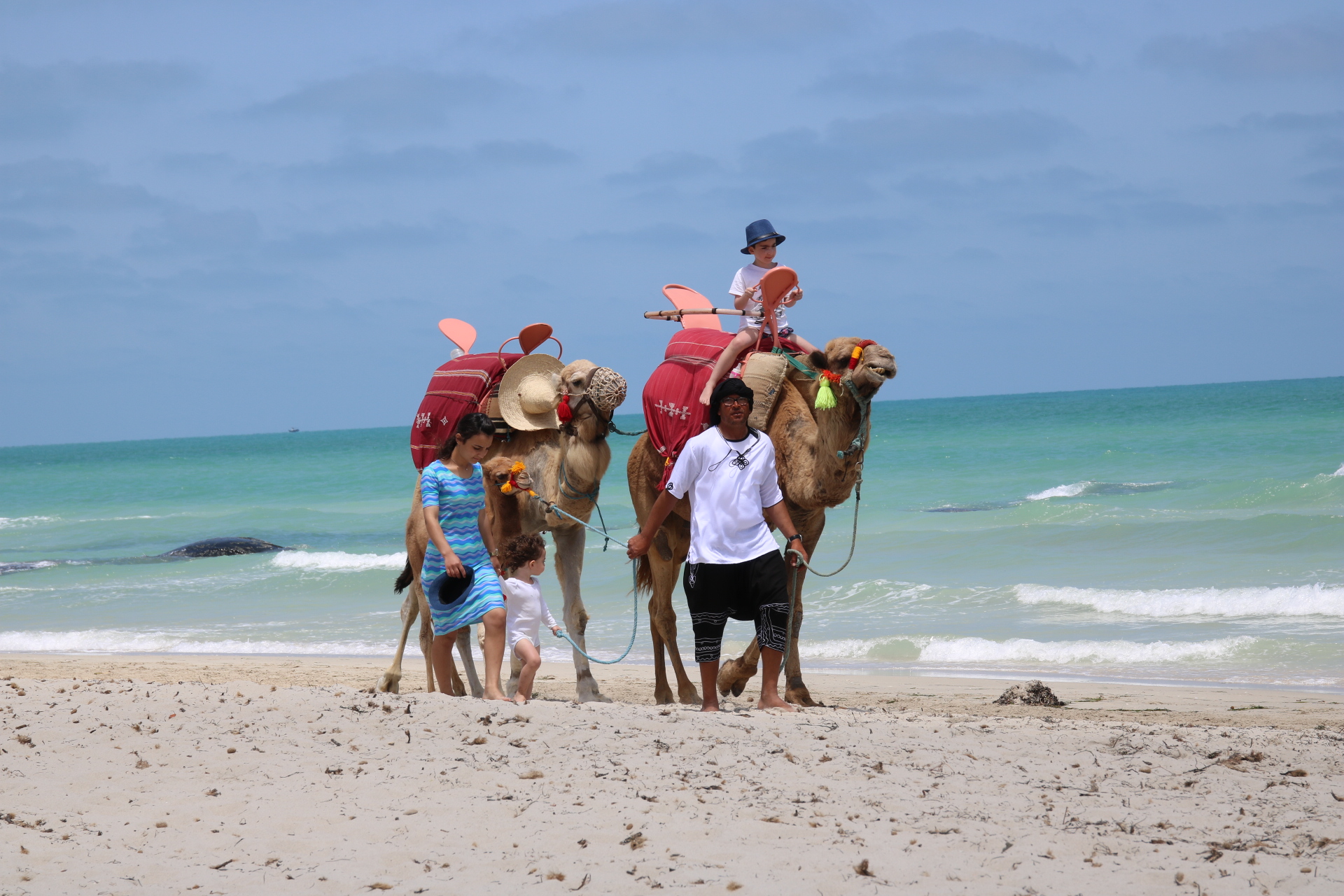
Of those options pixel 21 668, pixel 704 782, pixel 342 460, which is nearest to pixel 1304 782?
pixel 704 782

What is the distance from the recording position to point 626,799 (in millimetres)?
5148

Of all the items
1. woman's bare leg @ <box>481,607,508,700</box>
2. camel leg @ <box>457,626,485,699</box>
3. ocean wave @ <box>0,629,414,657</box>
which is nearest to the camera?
woman's bare leg @ <box>481,607,508,700</box>

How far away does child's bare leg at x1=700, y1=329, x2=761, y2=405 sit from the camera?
304 inches

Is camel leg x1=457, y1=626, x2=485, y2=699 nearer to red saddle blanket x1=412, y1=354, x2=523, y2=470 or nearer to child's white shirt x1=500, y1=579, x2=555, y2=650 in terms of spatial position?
child's white shirt x1=500, y1=579, x2=555, y2=650

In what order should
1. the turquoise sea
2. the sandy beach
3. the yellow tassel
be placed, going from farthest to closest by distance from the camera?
the turquoise sea → the yellow tassel → the sandy beach

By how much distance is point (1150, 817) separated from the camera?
491 centimetres

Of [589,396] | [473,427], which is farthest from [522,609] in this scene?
[589,396]

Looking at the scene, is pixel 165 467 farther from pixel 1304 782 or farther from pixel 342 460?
pixel 1304 782

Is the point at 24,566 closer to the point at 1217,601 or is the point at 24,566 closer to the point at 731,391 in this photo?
the point at 1217,601

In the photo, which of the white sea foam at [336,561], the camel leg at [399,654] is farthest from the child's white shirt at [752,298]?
the white sea foam at [336,561]

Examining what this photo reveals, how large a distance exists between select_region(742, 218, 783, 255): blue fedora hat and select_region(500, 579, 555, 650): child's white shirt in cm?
255

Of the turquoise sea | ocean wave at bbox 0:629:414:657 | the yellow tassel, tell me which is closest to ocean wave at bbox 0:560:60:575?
the turquoise sea

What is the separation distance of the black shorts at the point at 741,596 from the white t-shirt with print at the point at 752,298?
1.93 meters

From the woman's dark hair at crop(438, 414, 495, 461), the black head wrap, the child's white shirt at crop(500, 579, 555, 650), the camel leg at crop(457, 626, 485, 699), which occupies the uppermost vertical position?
the black head wrap
